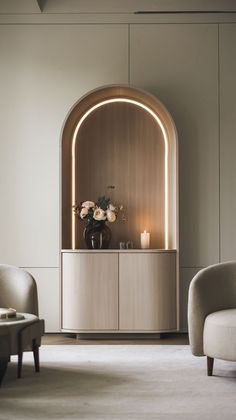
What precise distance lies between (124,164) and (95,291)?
1.30m

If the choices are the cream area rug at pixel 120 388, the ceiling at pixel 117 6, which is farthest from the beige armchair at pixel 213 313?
the ceiling at pixel 117 6

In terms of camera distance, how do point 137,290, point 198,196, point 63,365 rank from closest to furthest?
1. point 63,365
2. point 137,290
3. point 198,196

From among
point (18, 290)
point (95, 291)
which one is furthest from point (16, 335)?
point (95, 291)

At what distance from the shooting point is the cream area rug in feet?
11.9

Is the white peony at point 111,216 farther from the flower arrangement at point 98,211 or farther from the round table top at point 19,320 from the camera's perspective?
the round table top at point 19,320

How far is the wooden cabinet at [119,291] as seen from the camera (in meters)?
6.16

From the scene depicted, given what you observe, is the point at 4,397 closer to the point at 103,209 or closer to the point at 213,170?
the point at 103,209

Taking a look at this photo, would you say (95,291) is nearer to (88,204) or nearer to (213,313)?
(88,204)

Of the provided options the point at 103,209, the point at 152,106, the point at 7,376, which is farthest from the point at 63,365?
the point at 152,106

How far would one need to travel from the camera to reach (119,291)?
20.2 ft

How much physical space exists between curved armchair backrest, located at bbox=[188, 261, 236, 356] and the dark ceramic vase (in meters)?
1.74

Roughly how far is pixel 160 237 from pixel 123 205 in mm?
470

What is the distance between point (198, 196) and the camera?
21.6 feet

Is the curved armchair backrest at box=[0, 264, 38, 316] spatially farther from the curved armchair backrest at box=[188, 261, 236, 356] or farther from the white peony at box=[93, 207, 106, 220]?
the white peony at box=[93, 207, 106, 220]
